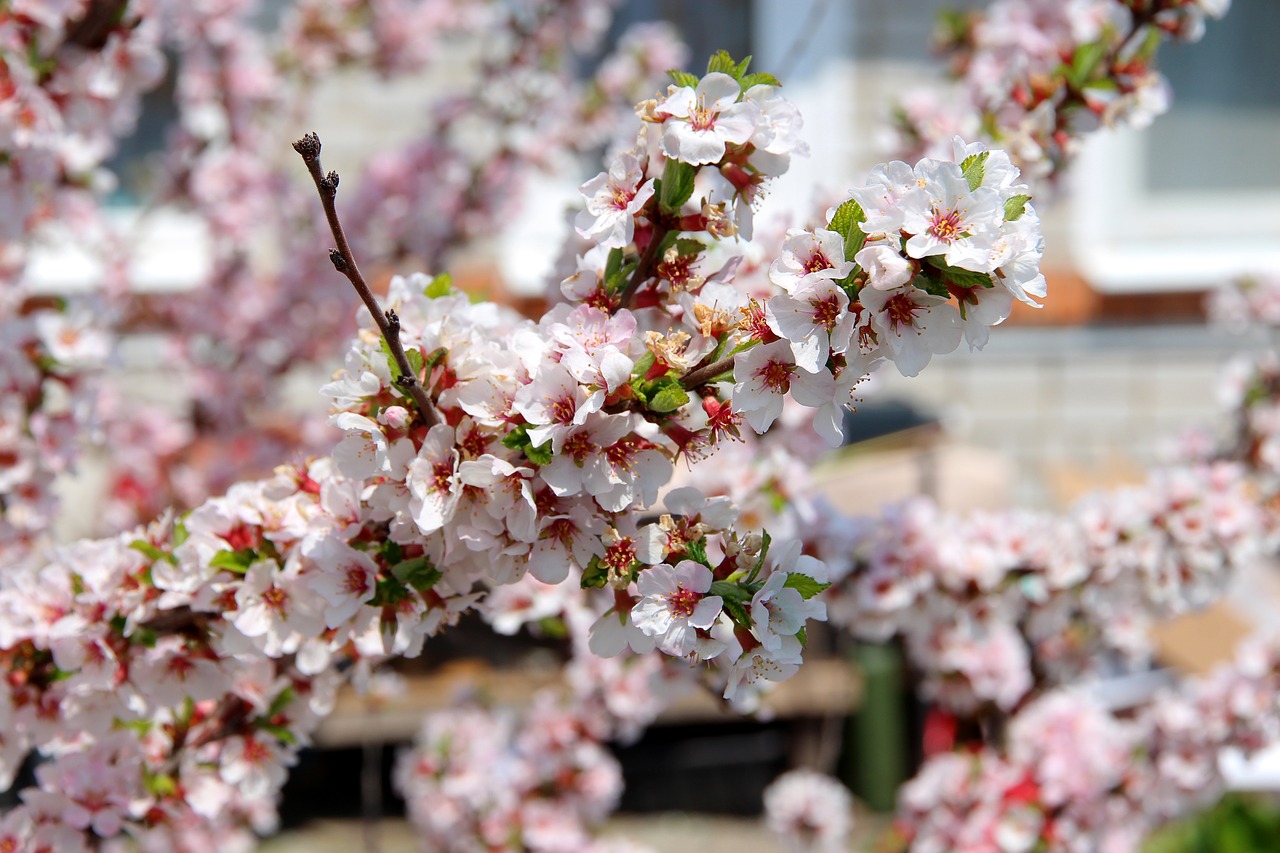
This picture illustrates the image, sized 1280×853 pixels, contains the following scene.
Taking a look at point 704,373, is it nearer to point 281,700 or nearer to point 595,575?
point 595,575

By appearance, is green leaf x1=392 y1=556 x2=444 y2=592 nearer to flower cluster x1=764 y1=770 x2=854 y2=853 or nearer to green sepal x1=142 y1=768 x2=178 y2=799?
green sepal x1=142 y1=768 x2=178 y2=799

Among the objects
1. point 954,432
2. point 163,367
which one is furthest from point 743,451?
point 954,432

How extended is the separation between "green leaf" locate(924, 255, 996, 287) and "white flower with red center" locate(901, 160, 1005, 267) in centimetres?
1

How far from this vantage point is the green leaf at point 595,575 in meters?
1.07

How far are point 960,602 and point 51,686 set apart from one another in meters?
1.46

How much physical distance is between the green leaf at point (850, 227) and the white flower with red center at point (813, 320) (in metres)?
0.04

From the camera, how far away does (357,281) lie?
3.30ft

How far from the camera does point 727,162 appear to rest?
1.16m

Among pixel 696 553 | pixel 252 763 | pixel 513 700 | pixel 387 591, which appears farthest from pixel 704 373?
pixel 513 700

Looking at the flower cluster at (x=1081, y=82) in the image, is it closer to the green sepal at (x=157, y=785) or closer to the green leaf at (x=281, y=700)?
the green leaf at (x=281, y=700)

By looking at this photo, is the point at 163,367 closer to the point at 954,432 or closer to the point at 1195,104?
the point at 954,432

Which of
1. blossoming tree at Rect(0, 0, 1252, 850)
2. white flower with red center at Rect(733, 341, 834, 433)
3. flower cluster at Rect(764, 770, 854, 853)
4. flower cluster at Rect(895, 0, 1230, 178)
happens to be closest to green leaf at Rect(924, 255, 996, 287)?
blossoming tree at Rect(0, 0, 1252, 850)

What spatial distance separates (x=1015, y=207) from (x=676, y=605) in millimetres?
477

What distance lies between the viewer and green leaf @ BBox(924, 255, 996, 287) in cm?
94
